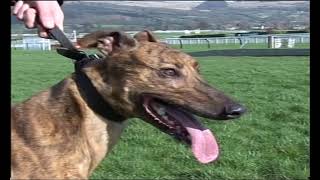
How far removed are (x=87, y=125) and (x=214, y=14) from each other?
78310 mm

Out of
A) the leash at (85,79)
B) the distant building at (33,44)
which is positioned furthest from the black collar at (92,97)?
the distant building at (33,44)

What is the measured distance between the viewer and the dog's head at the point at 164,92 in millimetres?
3588

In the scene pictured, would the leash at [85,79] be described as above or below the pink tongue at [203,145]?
above

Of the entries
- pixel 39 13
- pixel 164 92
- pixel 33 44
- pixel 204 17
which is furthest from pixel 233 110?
pixel 204 17

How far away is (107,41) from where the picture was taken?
3842 millimetres

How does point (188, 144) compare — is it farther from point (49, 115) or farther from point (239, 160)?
point (239, 160)

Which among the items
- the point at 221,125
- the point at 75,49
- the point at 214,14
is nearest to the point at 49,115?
the point at 75,49

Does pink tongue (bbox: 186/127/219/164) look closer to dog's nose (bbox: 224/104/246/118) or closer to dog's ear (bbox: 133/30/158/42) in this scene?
dog's nose (bbox: 224/104/246/118)

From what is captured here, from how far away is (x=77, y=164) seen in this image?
3.42 metres

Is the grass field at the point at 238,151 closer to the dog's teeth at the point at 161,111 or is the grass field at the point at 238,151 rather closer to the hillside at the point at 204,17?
the dog's teeth at the point at 161,111

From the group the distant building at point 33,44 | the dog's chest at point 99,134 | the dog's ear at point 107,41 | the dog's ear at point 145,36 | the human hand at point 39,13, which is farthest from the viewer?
the distant building at point 33,44

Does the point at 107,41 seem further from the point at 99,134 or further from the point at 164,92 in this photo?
the point at 99,134

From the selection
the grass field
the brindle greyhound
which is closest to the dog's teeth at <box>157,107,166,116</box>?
the brindle greyhound

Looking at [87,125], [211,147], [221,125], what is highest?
[87,125]
